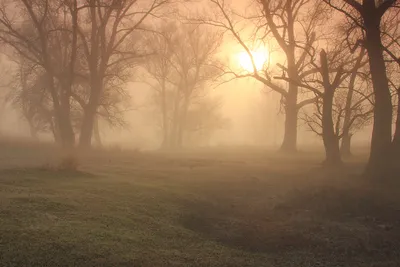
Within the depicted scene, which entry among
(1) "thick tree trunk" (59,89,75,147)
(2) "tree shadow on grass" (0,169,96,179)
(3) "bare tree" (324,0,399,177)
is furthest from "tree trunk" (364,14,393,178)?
(1) "thick tree trunk" (59,89,75,147)

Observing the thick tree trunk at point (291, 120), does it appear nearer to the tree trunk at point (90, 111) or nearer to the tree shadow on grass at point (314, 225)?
the tree trunk at point (90, 111)

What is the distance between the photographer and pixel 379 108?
14.6m

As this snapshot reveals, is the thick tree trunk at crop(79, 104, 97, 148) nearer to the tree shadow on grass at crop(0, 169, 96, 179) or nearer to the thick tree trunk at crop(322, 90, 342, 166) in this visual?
the tree shadow on grass at crop(0, 169, 96, 179)

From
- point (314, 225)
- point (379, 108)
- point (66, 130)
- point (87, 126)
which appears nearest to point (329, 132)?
point (379, 108)

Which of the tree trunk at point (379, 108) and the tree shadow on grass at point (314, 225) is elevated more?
the tree trunk at point (379, 108)

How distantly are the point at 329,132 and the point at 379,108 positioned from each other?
5.16 metres

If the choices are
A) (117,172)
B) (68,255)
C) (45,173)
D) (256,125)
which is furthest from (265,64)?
(256,125)

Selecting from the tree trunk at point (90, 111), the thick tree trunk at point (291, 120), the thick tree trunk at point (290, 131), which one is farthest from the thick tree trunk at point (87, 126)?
the thick tree trunk at point (290, 131)

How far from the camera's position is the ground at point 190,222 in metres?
6.55

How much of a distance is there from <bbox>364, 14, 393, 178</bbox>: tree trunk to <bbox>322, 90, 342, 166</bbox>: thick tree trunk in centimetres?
460

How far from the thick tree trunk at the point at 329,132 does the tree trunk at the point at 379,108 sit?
4.60 meters

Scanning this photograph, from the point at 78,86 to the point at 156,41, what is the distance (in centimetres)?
1234

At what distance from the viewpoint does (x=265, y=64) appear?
76.7 feet

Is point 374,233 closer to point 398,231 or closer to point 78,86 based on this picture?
point 398,231
